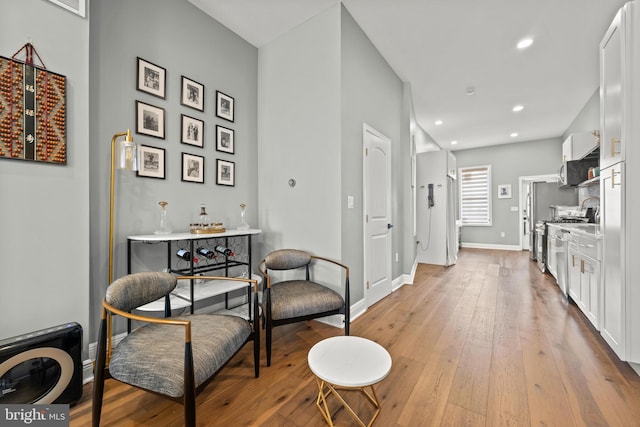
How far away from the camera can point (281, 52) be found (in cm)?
305

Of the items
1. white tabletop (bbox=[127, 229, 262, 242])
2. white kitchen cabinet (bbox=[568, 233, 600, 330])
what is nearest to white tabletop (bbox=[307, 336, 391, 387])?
white tabletop (bbox=[127, 229, 262, 242])

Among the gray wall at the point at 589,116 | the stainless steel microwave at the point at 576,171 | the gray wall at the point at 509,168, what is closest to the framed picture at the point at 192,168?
the stainless steel microwave at the point at 576,171

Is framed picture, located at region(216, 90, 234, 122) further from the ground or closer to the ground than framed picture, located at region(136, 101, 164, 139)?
further from the ground

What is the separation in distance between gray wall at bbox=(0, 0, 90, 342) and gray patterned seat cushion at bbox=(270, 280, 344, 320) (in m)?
1.26

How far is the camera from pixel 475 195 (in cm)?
811

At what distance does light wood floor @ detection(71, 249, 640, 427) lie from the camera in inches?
56.9

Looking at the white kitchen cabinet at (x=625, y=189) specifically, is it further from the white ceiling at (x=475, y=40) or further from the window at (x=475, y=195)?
the window at (x=475, y=195)

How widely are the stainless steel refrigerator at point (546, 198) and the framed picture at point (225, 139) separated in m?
6.11

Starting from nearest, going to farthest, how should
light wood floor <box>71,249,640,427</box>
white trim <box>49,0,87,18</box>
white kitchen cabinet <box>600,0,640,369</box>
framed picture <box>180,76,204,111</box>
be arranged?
light wood floor <box>71,249,640,427</box>, white trim <box>49,0,87,18</box>, white kitchen cabinet <box>600,0,640,369</box>, framed picture <box>180,76,204,111</box>

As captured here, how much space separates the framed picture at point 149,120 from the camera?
7.22ft

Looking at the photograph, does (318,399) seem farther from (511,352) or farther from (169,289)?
(511,352)

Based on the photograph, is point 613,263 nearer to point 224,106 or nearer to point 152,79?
point 224,106

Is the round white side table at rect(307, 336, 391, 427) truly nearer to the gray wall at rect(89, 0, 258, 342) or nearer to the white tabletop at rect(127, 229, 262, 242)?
the white tabletop at rect(127, 229, 262, 242)

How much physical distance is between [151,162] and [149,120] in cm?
37
